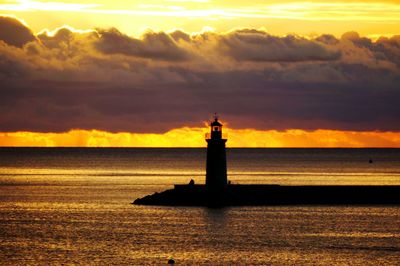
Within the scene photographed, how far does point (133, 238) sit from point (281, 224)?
43.1 feet

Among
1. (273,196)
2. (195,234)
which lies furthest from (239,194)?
(195,234)

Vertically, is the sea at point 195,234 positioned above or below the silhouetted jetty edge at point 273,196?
below

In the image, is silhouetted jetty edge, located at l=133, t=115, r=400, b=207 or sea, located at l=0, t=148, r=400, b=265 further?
silhouetted jetty edge, located at l=133, t=115, r=400, b=207

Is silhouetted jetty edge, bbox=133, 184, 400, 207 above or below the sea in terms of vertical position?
above

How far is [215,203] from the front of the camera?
8519 centimetres

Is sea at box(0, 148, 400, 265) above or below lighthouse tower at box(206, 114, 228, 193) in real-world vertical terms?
below

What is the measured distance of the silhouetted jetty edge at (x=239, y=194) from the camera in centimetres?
8184

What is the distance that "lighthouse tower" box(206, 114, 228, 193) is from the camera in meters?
80.6

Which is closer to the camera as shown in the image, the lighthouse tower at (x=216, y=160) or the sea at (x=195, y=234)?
the sea at (x=195, y=234)

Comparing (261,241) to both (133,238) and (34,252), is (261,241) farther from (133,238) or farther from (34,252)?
(34,252)

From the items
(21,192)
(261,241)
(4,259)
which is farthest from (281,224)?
(21,192)

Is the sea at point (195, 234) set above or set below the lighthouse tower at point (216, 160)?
below

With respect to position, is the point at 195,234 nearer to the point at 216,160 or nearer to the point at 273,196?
the point at 216,160

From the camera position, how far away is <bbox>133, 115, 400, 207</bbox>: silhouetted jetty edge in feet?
268
